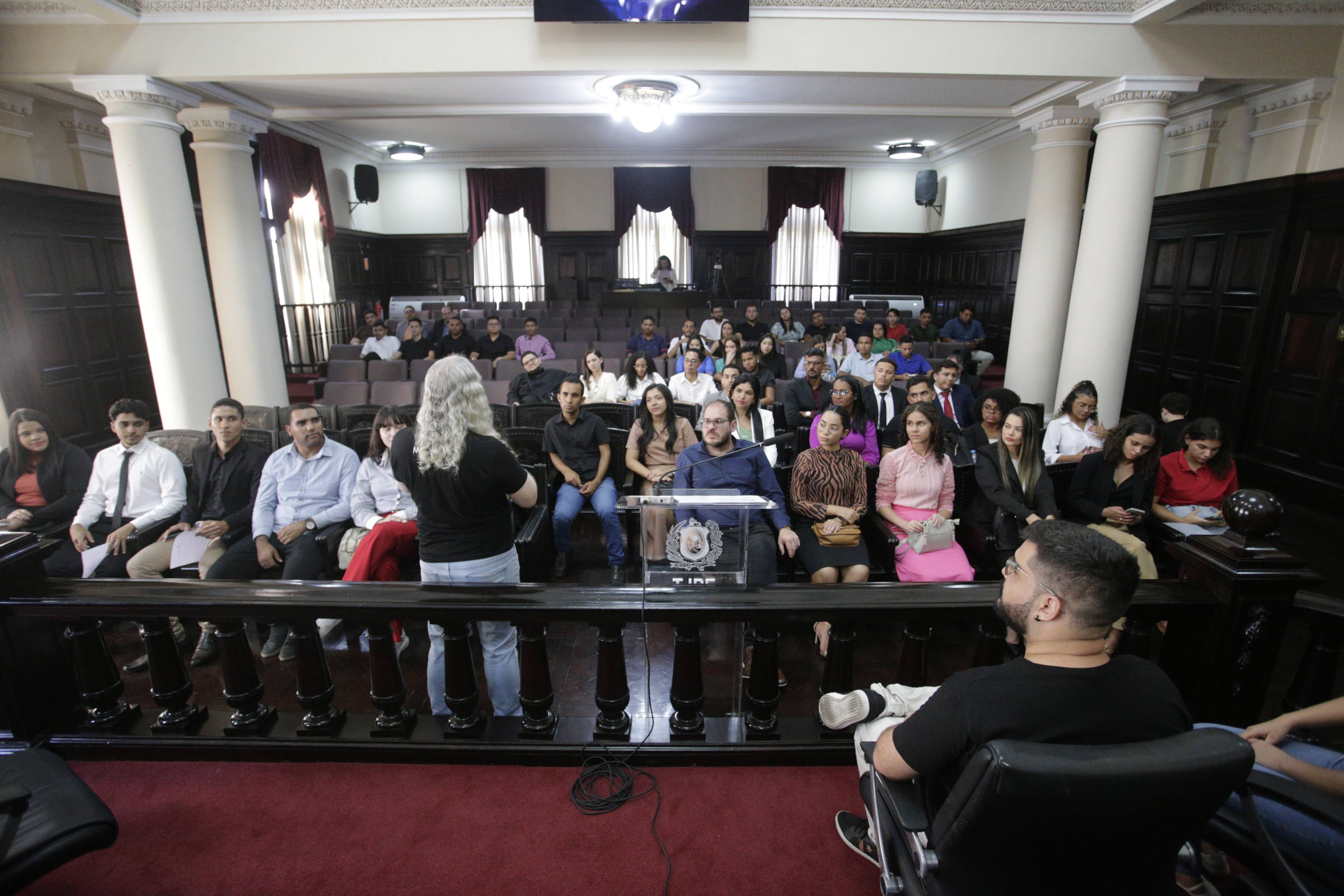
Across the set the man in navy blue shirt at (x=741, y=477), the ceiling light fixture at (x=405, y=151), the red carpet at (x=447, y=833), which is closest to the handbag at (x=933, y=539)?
the man in navy blue shirt at (x=741, y=477)

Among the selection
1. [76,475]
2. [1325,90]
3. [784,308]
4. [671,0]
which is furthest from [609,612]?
[784,308]

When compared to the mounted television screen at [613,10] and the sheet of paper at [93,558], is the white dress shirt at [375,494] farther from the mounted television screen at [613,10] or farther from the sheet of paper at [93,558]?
the mounted television screen at [613,10]

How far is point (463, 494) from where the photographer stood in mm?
2004

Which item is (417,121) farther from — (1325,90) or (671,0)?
(1325,90)

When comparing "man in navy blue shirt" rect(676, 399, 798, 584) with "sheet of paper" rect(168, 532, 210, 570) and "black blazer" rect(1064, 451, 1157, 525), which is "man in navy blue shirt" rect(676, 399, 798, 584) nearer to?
"black blazer" rect(1064, 451, 1157, 525)

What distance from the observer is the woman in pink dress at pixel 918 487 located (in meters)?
3.05

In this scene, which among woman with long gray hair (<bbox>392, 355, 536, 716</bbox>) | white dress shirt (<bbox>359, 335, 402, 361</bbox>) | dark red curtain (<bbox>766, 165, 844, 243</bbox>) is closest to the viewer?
woman with long gray hair (<bbox>392, 355, 536, 716</bbox>)

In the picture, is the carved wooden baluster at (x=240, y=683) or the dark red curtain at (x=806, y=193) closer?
the carved wooden baluster at (x=240, y=683)

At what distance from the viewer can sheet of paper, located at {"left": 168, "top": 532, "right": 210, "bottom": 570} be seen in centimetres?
309

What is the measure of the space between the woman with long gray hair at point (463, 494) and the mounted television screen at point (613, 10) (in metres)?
3.88

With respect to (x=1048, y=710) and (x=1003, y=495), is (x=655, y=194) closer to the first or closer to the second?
(x=1003, y=495)

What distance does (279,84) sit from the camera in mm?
5457

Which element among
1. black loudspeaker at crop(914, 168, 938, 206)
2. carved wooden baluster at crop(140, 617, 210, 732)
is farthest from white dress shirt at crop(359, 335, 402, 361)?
black loudspeaker at crop(914, 168, 938, 206)

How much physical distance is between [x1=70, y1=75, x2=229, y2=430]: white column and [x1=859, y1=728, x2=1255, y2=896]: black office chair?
6502 millimetres
